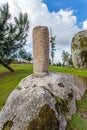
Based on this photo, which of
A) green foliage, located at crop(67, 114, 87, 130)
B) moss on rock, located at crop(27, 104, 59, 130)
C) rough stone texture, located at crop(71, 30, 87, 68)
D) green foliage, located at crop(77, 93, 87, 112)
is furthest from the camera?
rough stone texture, located at crop(71, 30, 87, 68)

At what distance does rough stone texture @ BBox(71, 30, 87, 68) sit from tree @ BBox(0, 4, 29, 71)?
16.6ft

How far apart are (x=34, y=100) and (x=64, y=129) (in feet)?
5.49

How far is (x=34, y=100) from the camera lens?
40.6 ft

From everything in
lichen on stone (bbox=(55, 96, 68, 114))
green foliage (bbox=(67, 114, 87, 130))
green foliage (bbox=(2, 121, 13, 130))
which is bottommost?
green foliage (bbox=(67, 114, 87, 130))

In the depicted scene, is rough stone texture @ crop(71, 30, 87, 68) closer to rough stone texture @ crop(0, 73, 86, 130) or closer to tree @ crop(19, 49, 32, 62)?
tree @ crop(19, 49, 32, 62)

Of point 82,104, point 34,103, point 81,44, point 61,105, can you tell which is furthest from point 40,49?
point 81,44

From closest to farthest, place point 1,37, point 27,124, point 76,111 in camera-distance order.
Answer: point 27,124, point 76,111, point 1,37

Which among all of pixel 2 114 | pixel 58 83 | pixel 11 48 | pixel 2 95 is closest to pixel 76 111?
pixel 58 83

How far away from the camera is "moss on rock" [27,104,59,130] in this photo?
11663mm

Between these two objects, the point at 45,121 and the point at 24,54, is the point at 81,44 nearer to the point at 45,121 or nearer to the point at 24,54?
the point at 24,54

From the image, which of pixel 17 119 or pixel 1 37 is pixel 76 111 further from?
pixel 1 37

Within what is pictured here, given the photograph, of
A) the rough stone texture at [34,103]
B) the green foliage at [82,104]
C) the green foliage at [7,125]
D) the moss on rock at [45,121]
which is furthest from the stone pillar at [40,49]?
the green foliage at [7,125]

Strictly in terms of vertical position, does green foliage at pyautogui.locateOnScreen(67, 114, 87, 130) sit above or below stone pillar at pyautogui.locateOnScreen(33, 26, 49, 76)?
below

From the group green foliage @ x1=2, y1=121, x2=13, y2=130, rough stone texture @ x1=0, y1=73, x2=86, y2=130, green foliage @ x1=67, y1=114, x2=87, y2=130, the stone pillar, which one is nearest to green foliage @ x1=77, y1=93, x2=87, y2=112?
rough stone texture @ x1=0, y1=73, x2=86, y2=130
